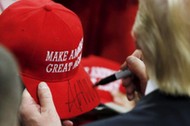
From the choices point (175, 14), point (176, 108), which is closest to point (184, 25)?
point (175, 14)

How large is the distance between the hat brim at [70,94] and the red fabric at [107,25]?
0.77 metres

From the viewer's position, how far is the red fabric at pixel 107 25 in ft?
6.49

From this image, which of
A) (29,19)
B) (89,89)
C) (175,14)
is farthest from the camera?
(89,89)

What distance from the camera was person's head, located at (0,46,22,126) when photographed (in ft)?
2.57

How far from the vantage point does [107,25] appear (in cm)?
203

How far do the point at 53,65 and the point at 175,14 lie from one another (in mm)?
266

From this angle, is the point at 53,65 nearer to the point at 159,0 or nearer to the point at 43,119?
the point at 43,119

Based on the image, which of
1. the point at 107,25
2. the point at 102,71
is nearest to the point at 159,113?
the point at 102,71

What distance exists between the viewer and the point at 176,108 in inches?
41.0

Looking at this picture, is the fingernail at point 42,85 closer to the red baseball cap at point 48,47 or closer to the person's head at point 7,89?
the red baseball cap at point 48,47

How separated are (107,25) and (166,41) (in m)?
1.01

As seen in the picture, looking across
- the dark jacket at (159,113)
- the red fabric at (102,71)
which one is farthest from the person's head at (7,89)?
the red fabric at (102,71)

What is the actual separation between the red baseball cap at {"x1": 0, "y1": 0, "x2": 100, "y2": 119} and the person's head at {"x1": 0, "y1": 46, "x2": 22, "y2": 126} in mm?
280

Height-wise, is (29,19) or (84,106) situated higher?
(29,19)
